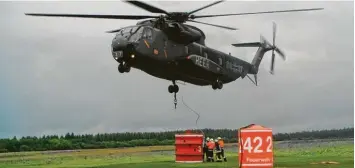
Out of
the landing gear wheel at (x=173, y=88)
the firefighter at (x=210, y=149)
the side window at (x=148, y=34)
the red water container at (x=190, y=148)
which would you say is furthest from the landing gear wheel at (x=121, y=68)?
the landing gear wheel at (x=173, y=88)

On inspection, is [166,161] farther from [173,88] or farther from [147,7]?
[147,7]

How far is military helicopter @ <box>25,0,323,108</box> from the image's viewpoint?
3409 cm

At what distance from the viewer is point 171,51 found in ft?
122

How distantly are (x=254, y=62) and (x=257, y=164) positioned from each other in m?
39.0

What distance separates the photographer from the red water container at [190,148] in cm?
3288

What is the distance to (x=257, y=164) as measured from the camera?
14.6 meters

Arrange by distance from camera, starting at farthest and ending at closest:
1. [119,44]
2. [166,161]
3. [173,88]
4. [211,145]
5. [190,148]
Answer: [173,88] → [166,161] → [211,145] → [119,44] → [190,148]

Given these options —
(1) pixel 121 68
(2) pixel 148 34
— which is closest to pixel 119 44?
(1) pixel 121 68

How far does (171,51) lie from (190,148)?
7098 mm

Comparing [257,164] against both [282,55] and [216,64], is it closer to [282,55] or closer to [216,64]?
[216,64]

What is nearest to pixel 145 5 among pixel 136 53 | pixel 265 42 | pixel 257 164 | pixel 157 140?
pixel 136 53

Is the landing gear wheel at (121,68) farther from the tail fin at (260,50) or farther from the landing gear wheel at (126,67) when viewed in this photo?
the tail fin at (260,50)

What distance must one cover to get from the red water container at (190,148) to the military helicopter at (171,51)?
17.8 ft

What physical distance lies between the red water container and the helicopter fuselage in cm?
537
